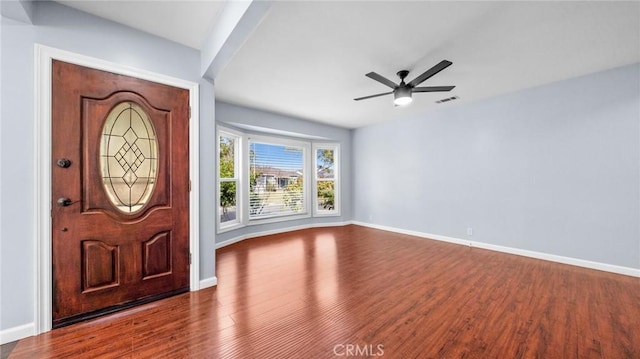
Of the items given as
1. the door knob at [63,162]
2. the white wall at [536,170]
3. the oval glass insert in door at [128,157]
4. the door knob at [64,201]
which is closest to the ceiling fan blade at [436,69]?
the white wall at [536,170]

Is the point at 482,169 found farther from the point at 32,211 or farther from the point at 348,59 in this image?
the point at 32,211

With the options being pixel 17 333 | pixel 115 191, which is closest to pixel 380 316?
pixel 115 191

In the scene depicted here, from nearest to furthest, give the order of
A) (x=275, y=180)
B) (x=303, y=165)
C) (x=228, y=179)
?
(x=228, y=179) < (x=275, y=180) < (x=303, y=165)

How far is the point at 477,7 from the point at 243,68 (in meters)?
2.46

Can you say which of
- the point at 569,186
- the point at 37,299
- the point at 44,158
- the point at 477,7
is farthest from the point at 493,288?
the point at 44,158

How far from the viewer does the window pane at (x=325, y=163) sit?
20.3ft

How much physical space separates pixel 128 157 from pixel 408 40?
116 inches

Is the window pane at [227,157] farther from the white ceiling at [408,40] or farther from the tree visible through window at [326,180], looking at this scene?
the tree visible through window at [326,180]

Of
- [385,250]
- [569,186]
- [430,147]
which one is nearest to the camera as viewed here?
[569,186]

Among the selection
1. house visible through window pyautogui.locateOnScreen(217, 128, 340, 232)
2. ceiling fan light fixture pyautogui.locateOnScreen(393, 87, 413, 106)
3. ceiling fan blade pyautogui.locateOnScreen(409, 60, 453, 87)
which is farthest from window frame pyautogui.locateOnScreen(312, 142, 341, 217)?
ceiling fan blade pyautogui.locateOnScreen(409, 60, 453, 87)

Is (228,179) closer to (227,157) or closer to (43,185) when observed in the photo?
(227,157)

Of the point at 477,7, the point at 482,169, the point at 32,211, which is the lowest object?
the point at 32,211

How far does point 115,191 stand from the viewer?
2148 mm

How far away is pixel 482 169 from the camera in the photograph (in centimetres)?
A: 418
